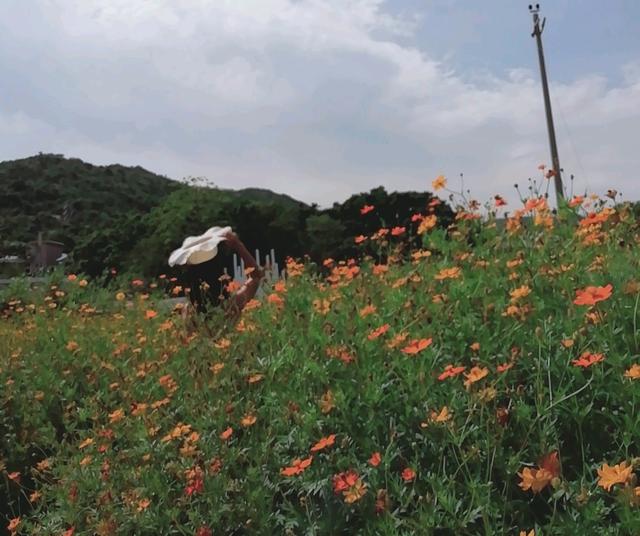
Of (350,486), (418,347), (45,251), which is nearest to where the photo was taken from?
(350,486)

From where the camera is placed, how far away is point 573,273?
2812 mm

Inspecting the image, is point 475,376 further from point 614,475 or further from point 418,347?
point 614,475

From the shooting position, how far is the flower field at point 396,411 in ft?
6.73

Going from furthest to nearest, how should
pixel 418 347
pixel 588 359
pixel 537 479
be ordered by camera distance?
1. pixel 418 347
2. pixel 588 359
3. pixel 537 479

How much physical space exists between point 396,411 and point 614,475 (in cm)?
79

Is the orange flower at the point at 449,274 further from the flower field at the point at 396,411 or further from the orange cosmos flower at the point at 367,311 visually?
the orange cosmos flower at the point at 367,311

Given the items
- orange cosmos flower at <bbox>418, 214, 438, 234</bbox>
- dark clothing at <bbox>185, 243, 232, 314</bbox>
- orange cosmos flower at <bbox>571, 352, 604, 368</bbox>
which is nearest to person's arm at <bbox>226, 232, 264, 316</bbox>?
dark clothing at <bbox>185, 243, 232, 314</bbox>

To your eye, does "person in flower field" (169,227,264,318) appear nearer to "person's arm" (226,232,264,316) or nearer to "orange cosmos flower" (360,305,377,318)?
"person's arm" (226,232,264,316)

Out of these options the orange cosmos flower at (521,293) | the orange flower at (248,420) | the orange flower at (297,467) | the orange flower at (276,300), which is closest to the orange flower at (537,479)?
the orange flower at (297,467)

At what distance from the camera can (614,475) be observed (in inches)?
69.3

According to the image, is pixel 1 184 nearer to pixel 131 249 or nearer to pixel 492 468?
pixel 131 249

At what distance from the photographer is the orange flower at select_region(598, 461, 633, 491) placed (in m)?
1.73

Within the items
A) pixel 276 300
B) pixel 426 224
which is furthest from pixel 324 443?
pixel 426 224

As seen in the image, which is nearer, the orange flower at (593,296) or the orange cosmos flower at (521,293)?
the orange flower at (593,296)
